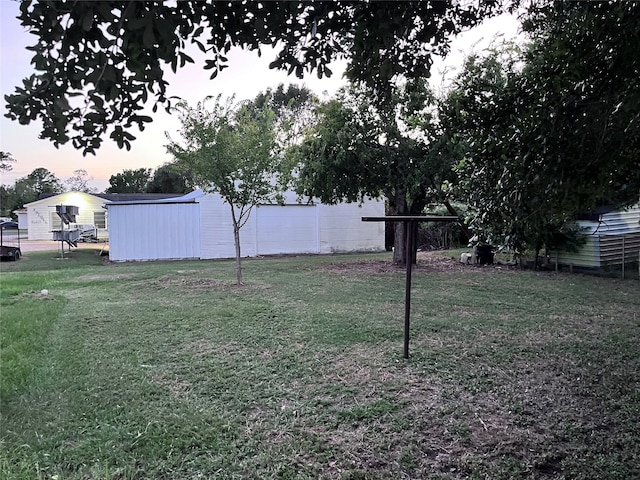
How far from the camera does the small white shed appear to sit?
46.1ft

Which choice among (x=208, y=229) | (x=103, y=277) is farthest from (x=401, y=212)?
(x=103, y=277)

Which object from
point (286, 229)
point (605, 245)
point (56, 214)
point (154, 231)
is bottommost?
point (605, 245)

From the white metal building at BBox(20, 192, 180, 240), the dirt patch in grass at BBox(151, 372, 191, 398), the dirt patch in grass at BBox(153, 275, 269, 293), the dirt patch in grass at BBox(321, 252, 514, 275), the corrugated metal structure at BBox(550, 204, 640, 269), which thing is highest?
the white metal building at BBox(20, 192, 180, 240)

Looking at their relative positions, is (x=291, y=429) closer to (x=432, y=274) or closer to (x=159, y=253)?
(x=432, y=274)

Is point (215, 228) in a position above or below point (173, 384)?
above

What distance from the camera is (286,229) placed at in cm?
1579

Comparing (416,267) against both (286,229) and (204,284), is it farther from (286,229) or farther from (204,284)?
(286,229)

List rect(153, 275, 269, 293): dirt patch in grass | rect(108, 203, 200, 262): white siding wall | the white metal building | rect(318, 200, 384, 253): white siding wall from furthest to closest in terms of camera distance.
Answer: the white metal building
rect(318, 200, 384, 253): white siding wall
rect(108, 203, 200, 262): white siding wall
rect(153, 275, 269, 293): dirt patch in grass

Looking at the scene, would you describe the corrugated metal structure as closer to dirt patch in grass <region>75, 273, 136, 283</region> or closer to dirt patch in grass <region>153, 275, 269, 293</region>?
dirt patch in grass <region>153, 275, 269, 293</region>

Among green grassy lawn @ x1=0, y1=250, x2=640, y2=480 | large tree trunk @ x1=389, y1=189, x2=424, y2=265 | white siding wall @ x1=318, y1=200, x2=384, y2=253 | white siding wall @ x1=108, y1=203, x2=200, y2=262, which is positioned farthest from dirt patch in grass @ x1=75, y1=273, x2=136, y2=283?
white siding wall @ x1=318, y1=200, x2=384, y2=253

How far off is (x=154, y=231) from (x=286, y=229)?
4.60 meters

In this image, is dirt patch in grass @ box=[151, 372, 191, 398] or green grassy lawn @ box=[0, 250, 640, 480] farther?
dirt patch in grass @ box=[151, 372, 191, 398]

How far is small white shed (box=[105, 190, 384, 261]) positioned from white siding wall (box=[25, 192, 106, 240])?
14345mm

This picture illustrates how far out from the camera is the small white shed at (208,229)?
46.1ft
